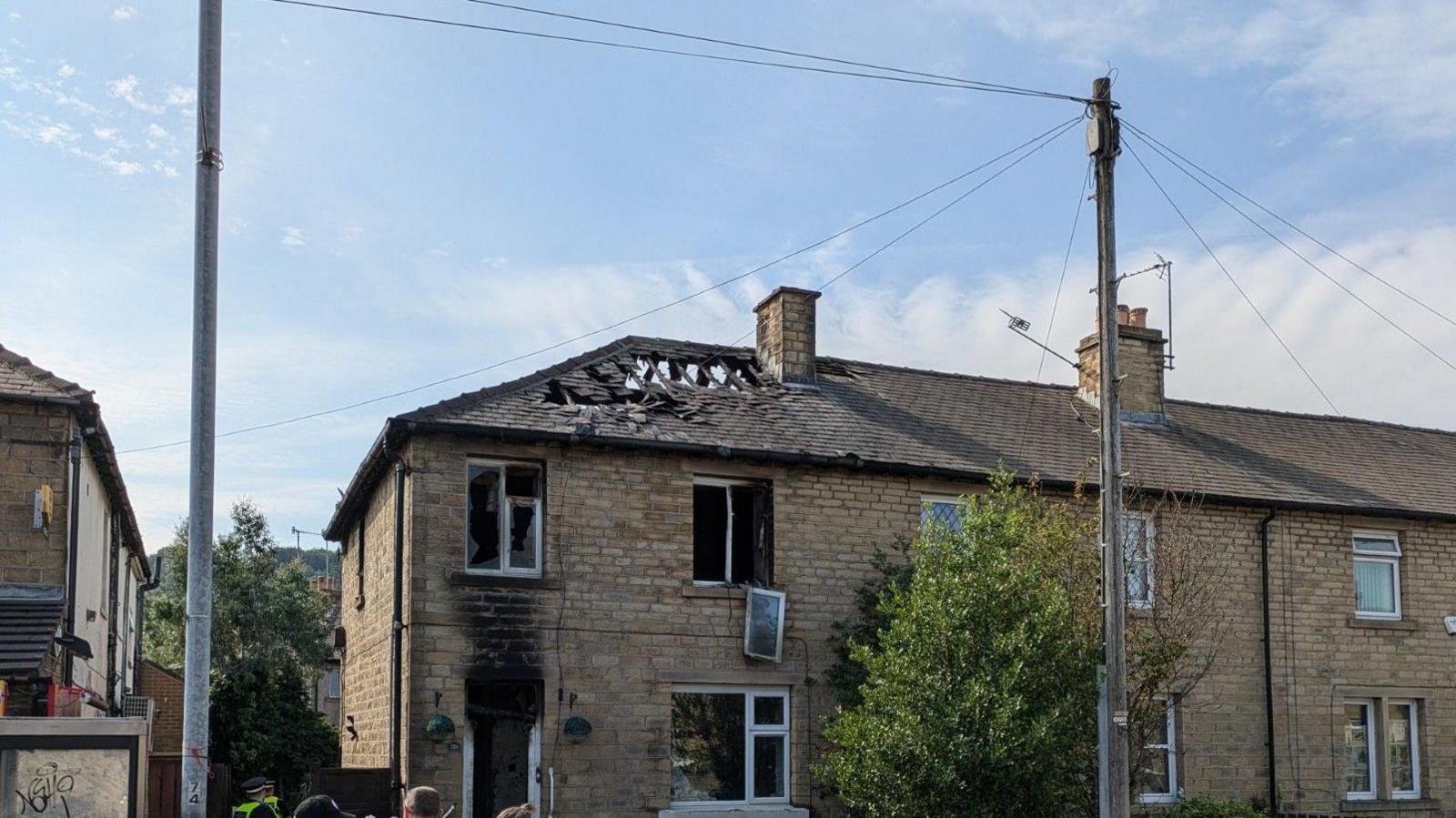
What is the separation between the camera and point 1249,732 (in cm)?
2080

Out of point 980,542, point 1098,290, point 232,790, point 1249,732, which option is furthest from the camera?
point 232,790

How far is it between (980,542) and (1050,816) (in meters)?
2.93

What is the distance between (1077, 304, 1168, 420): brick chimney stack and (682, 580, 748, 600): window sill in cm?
810

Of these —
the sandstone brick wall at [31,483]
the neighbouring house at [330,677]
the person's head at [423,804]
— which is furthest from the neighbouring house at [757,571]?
the neighbouring house at [330,677]

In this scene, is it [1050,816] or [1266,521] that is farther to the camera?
[1266,521]

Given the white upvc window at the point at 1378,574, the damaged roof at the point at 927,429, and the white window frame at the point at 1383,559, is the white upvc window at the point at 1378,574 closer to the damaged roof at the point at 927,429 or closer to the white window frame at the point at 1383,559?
the white window frame at the point at 1383,559

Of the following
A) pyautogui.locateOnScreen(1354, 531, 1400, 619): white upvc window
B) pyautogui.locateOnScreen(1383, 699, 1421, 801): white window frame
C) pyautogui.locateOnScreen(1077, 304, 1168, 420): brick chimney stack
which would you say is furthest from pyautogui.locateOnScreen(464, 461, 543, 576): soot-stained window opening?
pyautogui.locateOnScreen(1383, 699, 1421, 801): white window frame

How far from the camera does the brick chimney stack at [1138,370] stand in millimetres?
23422

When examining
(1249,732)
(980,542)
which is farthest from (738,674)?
(1249,732)

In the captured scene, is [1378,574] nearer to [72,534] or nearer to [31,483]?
[72,534]

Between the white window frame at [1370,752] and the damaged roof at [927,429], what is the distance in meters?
2.88

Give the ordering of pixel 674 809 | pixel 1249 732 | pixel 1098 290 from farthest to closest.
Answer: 1. pixel 1249 732
2. pixel 674 809
3. pixel 1098 290

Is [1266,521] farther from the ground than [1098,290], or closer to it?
closer to it

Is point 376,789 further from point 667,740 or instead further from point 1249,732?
point 1249,732
